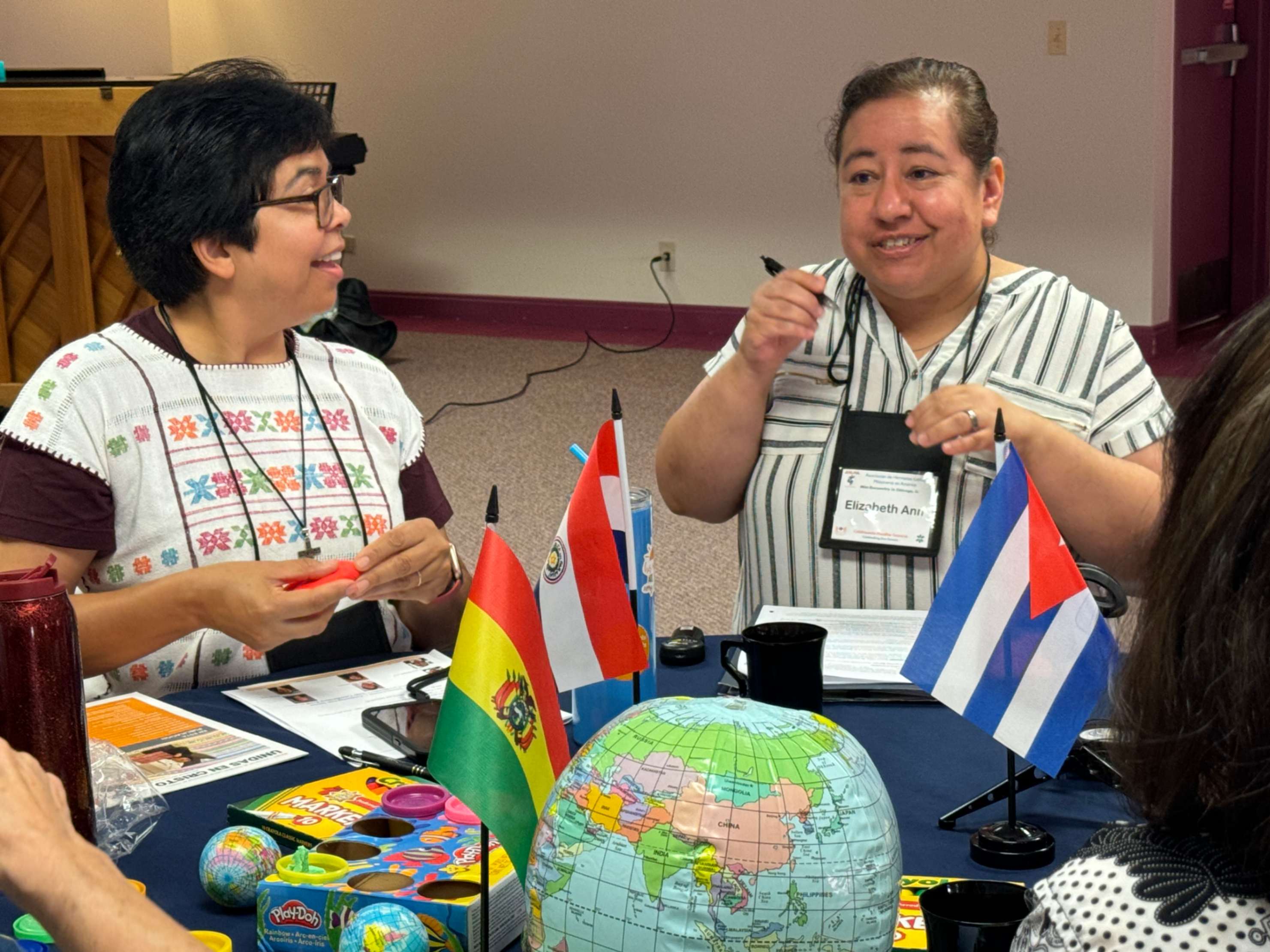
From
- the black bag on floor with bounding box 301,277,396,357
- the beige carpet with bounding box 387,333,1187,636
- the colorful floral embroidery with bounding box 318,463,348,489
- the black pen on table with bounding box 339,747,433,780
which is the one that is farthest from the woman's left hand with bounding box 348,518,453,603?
the black bag on floor with bounding box 301,277,396,357

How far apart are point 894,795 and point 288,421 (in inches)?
41.3

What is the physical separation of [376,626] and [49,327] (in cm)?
400

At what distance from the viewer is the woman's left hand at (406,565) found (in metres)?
1.84

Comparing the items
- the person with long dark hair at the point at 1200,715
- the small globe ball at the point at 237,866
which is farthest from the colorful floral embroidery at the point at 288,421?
the person with long dark hair at the point at 1200,715

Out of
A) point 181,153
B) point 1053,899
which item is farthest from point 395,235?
point 1053,899

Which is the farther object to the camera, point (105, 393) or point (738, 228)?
point (738, 228)

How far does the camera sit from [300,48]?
838 cm

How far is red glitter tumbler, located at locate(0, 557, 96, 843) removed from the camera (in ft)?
4.02

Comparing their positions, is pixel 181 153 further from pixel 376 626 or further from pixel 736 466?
pixel 736 466

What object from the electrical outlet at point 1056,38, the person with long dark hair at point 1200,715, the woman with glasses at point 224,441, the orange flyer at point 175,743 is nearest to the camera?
the person with long dark hair at point 1200,715

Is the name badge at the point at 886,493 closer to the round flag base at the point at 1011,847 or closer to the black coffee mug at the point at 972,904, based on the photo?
the round flag base at the point at 1011,847

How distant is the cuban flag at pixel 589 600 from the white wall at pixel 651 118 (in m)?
5.40

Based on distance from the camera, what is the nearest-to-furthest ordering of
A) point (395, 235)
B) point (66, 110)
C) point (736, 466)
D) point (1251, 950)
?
point (1251, 950), point (736, 466), point (66, 110), point (395, 235)

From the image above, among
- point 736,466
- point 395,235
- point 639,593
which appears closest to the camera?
point 639,593
